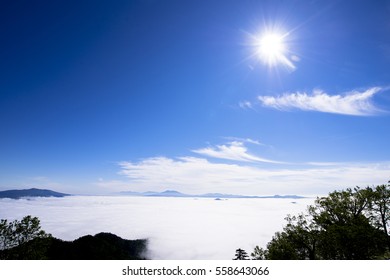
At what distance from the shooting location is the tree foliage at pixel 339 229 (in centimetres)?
2303

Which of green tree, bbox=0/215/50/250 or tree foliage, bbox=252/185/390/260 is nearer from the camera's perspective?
tree foliage, bbox=252/185/390/260

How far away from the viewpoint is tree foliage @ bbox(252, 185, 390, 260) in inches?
907

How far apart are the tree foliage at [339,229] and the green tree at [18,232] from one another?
28878 millimetres

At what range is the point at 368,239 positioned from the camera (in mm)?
22750

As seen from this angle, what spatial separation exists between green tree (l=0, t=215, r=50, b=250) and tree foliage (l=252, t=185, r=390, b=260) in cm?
2888

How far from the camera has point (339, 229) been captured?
979 inches

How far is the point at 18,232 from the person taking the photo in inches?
1094

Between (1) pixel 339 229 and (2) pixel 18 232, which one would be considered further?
(2) pixel 18 232

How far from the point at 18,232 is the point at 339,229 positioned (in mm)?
36101

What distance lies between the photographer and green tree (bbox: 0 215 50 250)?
27297mm

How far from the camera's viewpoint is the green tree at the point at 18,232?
2730 cm

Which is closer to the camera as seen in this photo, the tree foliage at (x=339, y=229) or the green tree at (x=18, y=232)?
the tree foliage at (x=339, y=229)
